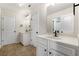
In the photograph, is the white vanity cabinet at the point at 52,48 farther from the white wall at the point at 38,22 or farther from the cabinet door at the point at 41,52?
the white wall at the point at 38,22

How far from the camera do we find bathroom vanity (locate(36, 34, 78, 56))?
96 cm

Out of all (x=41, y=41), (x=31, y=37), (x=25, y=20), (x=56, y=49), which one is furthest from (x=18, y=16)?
(x=56, y=49)

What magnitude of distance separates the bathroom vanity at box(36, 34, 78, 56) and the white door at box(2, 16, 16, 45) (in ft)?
1.49

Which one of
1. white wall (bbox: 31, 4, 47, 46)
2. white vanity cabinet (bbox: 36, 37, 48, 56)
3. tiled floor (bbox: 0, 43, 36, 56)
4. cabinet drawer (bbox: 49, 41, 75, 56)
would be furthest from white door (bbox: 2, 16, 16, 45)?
cabinet drawer (bbox: 49, 41, 75, 56)

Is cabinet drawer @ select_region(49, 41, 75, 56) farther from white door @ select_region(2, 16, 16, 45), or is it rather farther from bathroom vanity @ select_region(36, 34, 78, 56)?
white door @ select_region(2, 16, 16, 45)

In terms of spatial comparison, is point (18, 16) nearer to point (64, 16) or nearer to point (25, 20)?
point (25, 20)

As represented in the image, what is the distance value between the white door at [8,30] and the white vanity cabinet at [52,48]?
0.46 metres

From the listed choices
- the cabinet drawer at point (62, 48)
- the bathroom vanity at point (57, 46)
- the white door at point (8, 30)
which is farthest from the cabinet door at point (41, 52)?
the white door at point (8, 30)

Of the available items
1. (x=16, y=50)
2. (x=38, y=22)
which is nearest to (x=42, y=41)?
(x=38, y=22)

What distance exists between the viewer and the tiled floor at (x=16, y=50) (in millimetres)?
1056

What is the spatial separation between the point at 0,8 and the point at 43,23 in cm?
74

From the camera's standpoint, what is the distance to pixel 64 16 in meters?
1.31

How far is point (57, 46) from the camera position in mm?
1120

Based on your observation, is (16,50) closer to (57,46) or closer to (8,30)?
(8,30)
